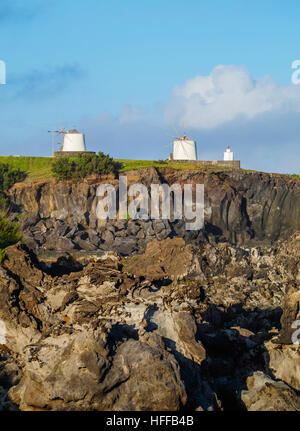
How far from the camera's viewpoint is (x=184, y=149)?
378 feet

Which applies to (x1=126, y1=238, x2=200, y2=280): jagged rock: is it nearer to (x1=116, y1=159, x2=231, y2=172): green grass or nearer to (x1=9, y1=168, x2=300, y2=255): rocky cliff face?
(x1=9, y1=168, x2=300, y2=255): rocky cliff face

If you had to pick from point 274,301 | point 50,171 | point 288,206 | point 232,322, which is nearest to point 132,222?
point 50,171

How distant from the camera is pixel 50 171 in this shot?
101 metres

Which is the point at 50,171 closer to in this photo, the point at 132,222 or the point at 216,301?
the point at 132,222

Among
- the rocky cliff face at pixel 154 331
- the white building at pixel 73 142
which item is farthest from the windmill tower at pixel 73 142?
the rocky cliff face at pixel 154 331

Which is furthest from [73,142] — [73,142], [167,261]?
[167,261]

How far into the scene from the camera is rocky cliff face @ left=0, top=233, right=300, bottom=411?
739 inches

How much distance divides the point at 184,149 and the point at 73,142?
20.4 meters

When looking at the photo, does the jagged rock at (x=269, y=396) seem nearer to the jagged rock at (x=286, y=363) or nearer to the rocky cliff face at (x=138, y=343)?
the rocky cliff face at (x=138, y=343)

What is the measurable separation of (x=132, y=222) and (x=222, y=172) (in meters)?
24.2

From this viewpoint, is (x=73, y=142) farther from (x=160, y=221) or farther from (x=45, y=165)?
(x=160, y=221)

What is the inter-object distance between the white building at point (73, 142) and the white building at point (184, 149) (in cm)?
1706

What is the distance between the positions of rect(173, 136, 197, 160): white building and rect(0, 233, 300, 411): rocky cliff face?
72.5 meters

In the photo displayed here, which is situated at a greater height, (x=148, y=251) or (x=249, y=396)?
(x=148, y=251)
